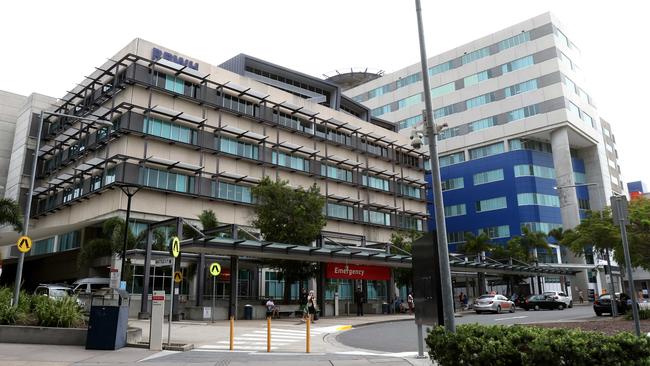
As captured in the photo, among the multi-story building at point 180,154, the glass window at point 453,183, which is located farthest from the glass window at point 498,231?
the multi-story building at point 180,154

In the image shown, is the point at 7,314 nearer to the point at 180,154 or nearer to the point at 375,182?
the point at 180,154

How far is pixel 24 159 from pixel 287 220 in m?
36.6

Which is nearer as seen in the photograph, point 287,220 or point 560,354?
point 560,354

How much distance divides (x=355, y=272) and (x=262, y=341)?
20557 mm

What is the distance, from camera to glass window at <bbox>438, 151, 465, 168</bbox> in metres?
83.7

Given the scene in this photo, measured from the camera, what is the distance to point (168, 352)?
13.8 metres

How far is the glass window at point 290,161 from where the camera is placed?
54.7m

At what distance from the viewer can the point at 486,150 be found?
80.3m

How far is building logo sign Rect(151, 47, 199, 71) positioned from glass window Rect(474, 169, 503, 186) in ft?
159

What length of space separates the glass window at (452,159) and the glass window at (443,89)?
34.6 ft

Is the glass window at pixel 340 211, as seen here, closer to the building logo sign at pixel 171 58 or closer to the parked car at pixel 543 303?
the building logo sign at pixel 171 58

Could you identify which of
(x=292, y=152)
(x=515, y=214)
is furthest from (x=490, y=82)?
(x=292, y=152)

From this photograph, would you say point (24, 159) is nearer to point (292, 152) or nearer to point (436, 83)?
point (292, 152)

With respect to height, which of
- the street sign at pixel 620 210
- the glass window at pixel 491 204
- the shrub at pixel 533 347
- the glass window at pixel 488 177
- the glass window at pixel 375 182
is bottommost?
the shrub at pixel 533 347
